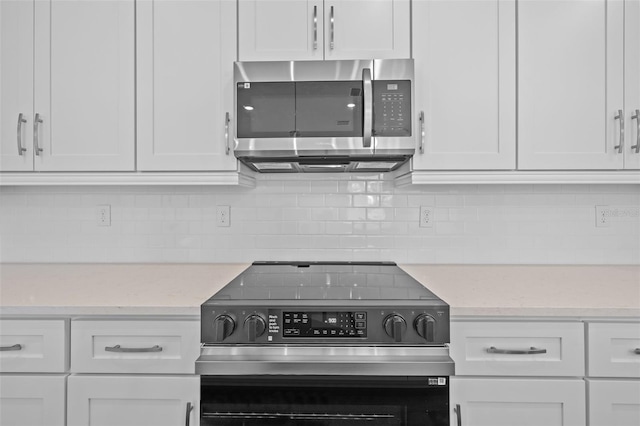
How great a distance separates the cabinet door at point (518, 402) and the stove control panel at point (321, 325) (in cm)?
20

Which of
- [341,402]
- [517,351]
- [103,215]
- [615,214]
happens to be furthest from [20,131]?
[615,214]

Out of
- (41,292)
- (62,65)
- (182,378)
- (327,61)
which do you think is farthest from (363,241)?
(62,65)

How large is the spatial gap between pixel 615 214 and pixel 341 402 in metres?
1.70

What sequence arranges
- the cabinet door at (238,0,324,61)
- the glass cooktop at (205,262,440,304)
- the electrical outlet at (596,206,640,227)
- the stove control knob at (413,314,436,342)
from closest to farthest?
the stove control knob at (413,314,436,342) → the glass cooktop at (205,262,440,304) → the cabinet door at (238,0,324,61) → the electrical outlet at (596,206,640,227)

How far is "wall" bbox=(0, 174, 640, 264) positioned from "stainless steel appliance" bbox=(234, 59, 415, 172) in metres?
0.43

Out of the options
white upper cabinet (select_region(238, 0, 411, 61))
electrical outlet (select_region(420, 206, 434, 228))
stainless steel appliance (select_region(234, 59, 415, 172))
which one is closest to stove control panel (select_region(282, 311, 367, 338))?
stainless steel appliance (select_region(234, 59, 415, 172))

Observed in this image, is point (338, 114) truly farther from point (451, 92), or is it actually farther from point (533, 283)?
point (533, 283)

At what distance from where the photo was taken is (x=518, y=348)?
1345 millimetres

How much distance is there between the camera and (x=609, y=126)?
1785mm

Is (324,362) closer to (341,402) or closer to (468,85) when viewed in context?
(341,402)

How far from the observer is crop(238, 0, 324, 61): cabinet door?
5.98 feet

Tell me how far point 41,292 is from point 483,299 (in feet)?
5.09

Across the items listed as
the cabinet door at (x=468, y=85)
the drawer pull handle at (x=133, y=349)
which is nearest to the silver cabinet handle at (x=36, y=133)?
the drawer pull handle at (x=133, y=349)

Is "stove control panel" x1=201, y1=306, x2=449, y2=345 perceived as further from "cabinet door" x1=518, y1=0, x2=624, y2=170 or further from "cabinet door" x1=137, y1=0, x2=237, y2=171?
"cabinet door" x1=518, y1=0, x2=624, y2=170
